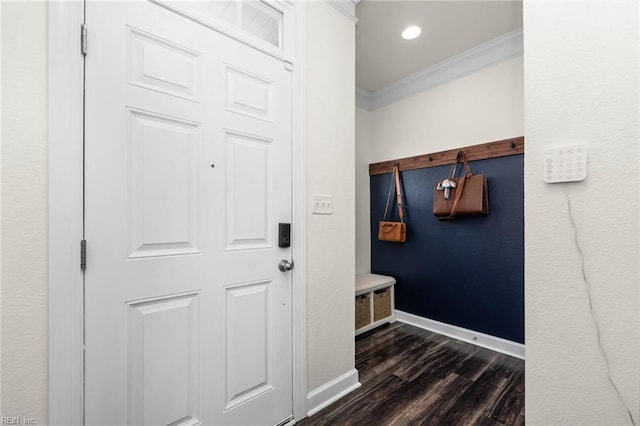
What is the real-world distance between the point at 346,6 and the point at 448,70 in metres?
1.36

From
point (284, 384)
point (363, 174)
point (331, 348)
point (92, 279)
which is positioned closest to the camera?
point (92, 279)

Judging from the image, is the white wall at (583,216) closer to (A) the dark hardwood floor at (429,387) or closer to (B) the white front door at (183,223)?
(A) the dark hardwood floor at (429,387)

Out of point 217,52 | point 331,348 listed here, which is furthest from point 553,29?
point 331,348

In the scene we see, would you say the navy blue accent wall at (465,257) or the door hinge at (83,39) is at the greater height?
the door hinge at (83,39)

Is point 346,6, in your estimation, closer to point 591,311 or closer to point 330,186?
point 330,186

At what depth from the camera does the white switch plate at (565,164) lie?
0.98 m

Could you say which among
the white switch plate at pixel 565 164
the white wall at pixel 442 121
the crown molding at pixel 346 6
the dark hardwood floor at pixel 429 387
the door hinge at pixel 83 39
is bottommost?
the dark hardwood floor at pixel 429 387

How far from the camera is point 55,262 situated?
2.98 ft

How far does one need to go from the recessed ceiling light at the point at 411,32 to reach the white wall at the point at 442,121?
651 millimetres

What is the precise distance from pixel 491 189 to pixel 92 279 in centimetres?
269

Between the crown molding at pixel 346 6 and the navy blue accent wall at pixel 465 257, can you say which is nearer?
the crown molding at pixel 346 6

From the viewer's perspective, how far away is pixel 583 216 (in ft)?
3.21

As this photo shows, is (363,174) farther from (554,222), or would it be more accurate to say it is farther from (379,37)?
(554,222)

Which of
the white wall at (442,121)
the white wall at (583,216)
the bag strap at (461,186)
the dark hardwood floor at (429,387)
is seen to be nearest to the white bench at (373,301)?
the dark hardwood floor at (429,387)
